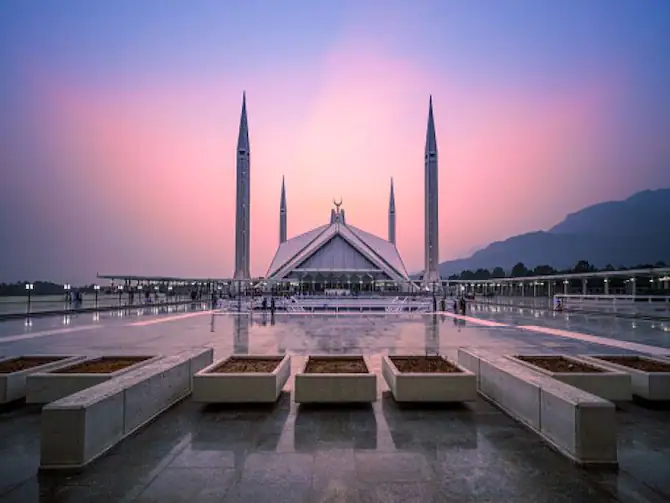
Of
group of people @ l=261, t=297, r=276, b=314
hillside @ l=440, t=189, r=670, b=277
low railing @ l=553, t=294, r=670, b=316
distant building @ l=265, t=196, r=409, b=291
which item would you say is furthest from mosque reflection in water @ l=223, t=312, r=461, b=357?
hillside @ l=440, t=189, r=670, b=277

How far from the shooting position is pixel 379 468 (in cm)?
263

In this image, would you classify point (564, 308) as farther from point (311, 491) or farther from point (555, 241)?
point (555, 241)

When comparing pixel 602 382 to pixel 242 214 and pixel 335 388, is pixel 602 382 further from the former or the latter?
pixel 242 214

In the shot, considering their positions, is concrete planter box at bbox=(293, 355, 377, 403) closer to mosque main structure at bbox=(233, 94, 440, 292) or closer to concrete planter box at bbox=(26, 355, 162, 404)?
concrete planter box at bbox=(26, 355, 162, 404)

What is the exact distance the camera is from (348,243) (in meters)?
53.3

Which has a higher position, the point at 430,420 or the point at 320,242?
the point at 320,242

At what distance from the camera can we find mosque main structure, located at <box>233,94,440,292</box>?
4394cm

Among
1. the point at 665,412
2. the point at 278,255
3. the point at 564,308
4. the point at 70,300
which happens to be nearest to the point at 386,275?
the point at 278,255

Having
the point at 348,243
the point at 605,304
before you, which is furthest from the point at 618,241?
the point at 605,304

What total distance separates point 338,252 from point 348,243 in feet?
5.32

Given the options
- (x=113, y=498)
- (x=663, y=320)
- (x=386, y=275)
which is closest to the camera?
(x=113, y=498)

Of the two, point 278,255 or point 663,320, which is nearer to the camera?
point 663,320

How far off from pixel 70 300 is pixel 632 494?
24606mm

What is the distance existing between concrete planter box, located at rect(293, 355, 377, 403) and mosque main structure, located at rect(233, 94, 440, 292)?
39.6m
